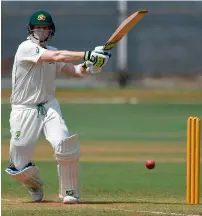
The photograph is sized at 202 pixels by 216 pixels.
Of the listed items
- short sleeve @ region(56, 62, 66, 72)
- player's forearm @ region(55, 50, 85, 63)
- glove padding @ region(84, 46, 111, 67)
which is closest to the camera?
glove padding @ region(84, 46, 111, 67)

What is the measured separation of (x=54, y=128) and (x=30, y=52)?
0.69m

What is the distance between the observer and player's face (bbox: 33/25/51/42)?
9.28m

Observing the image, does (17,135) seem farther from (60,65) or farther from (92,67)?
(92,67)

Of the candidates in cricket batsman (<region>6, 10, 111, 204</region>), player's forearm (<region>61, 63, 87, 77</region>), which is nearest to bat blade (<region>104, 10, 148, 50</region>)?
cricket batsman (<region>6, 10, 111, 204</region>)

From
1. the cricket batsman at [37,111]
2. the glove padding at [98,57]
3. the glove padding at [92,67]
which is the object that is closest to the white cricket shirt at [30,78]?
the cricket batsman at [37,111]

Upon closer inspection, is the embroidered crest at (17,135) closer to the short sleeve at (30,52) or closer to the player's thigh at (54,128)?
the player's thigh at (54,128)

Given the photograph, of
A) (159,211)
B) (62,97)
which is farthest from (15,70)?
(62,97)

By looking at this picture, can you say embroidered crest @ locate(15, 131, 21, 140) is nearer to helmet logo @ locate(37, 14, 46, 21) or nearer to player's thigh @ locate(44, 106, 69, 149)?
player's thigh @ locate(44, 106, 69, 149)

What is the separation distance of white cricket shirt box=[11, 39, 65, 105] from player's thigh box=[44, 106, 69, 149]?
165mm

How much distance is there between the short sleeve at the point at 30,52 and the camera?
915 centimetres

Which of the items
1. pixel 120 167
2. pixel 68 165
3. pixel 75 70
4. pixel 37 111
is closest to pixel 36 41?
pixel 75 70

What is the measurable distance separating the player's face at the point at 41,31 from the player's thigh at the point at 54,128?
64 cm

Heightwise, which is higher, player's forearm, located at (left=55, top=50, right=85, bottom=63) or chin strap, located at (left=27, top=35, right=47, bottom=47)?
chin strap, located at (left=27, top=35, right=47, bottom=47)

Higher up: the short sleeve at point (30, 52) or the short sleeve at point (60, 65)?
the short sleeve at point (30, 52)
